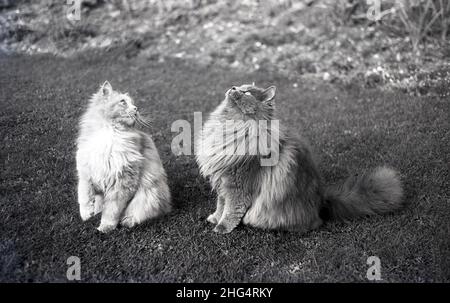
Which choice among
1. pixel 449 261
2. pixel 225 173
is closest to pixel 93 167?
pixel 225 173

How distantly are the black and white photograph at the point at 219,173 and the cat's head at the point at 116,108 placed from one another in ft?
0.05

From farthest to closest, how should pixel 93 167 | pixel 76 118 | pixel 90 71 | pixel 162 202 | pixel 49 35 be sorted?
pixel 49 35, pixel 90 71, pixel 76 118, pixel 162 202, pixel 93 167

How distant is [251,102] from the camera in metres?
4.59

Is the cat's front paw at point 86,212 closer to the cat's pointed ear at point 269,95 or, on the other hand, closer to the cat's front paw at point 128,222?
the cat's front paw at point 128,222

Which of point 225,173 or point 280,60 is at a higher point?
point 225,173

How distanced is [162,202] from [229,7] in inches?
358

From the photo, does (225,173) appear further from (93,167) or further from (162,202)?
(93,167)

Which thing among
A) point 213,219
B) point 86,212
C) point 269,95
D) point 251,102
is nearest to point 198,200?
point 213,219

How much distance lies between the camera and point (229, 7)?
12.5 m

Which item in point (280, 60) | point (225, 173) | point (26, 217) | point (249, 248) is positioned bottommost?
point (280, 60)

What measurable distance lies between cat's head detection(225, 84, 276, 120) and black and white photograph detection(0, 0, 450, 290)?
0.6 inches

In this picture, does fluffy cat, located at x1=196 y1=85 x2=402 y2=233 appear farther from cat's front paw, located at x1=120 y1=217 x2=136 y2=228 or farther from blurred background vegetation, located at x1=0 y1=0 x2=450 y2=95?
blurred background vegetation, located at x1=0 y1=0 x2=450 y2=95

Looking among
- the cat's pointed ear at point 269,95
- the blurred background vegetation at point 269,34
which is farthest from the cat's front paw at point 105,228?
the blurred background vegetation at point 269,34

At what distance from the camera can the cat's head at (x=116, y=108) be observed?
15.2 ft
